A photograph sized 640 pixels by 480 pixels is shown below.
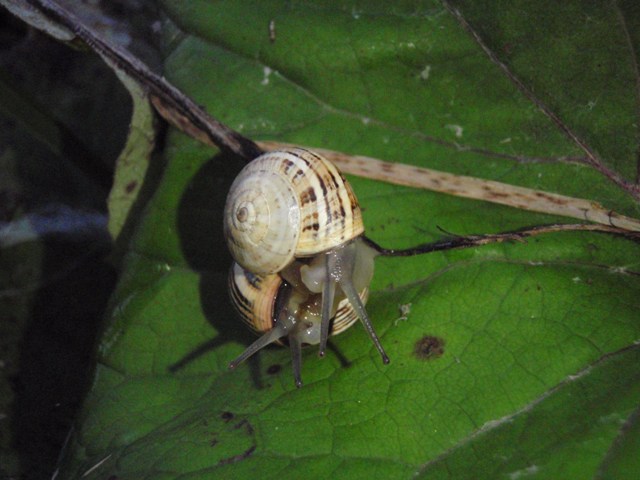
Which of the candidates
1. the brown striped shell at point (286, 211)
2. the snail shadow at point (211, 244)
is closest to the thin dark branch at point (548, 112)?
the brown striped shell at point (286, 211)

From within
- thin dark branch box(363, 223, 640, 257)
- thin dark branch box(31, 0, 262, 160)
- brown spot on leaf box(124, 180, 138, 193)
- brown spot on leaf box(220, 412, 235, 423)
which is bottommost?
brown spot on leaf box(220, 412, 235, 423)

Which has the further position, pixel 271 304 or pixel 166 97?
pixel 166 97

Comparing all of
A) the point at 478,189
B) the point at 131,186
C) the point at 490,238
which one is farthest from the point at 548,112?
the point at 131,186

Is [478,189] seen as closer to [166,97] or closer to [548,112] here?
[548,112]

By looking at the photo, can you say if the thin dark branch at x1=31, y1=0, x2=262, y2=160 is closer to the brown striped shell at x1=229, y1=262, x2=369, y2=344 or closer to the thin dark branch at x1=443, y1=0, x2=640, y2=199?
the brown striped shell at x1=229, y1=262, x2=369, y2=344

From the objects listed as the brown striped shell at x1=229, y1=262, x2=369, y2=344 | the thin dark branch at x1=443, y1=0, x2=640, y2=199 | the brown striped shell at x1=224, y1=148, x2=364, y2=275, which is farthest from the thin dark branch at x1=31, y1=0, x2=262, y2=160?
the thin dark branch at x1=443, y1=0, x2=640, y2=199

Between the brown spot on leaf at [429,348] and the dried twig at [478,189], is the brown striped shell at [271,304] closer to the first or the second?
the brown spot on leaf at [429,348]

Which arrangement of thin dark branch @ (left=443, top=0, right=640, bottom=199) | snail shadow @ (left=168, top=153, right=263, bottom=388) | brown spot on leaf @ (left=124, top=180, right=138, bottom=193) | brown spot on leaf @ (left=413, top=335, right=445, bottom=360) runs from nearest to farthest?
brown spot on leaf @ (left=413, top=335, right=445, bottom=360), thin dark branch @ (left=443, top=0, right=640, bottom=199), snail shadow @ (left=168, top=153, right=263, bottom=388), brown spot on leaf @ (left=124, top=180, right=138, bottom=193)
